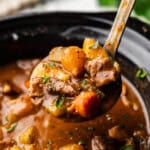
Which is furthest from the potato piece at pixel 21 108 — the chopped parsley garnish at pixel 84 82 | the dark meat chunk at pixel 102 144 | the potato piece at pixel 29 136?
the chopped parsley garnish at pixel 84 82

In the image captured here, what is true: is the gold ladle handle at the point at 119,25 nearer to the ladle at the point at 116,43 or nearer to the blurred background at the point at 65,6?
the ladle at the point at 116,43

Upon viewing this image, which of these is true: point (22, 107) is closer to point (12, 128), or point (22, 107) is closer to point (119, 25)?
point (12, 128)

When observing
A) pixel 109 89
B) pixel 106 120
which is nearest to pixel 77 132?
pixel 106 120

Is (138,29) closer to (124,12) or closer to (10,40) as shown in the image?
(124,12)

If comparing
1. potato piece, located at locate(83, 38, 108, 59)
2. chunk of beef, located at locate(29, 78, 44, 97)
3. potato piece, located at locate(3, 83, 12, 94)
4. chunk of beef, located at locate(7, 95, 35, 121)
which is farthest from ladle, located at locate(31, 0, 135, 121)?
potato piece, located at locate(3, 83, 12, 94)

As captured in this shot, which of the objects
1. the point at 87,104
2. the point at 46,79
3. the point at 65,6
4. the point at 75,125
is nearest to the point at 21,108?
the point at 75,125
